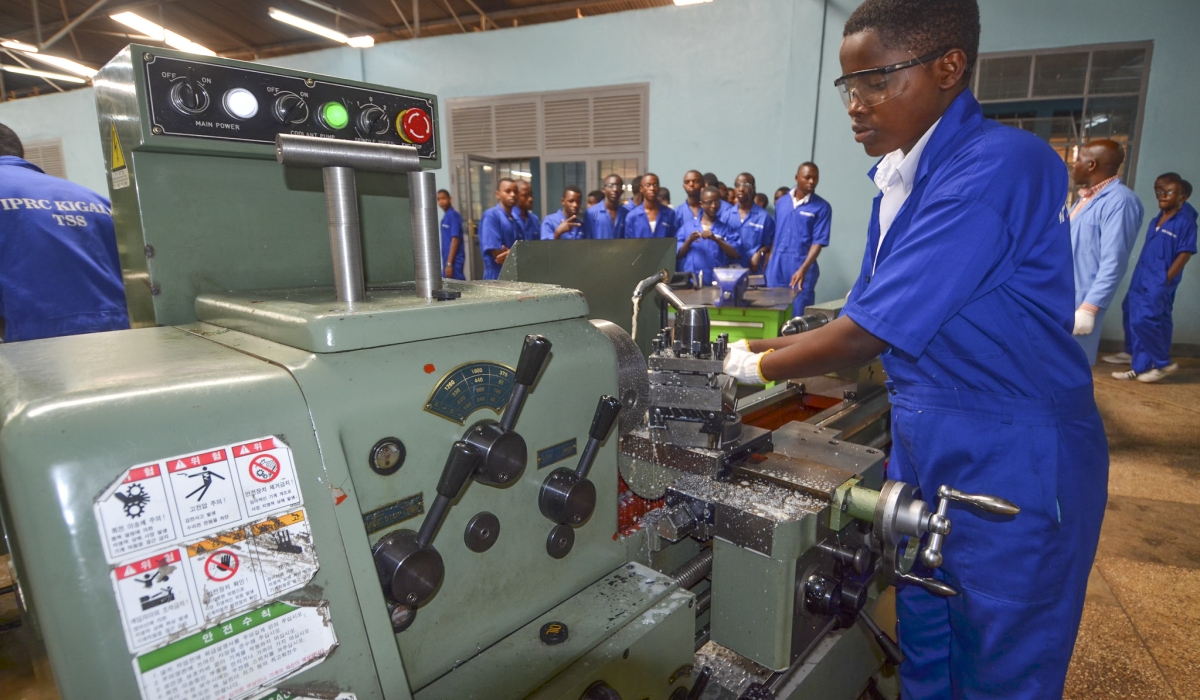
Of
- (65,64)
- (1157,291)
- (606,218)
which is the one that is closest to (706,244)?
(606,218)

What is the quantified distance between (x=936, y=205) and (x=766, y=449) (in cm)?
46

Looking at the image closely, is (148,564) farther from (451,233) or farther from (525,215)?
(451,233)

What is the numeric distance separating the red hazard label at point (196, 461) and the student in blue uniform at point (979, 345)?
0.74m

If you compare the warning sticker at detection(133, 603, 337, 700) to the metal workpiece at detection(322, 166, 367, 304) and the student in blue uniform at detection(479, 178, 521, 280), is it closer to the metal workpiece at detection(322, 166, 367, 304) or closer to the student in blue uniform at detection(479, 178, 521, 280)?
the metal workpiece at detection(322, 166, 367, 304)

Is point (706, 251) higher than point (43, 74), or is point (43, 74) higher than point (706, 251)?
point (43, 74)

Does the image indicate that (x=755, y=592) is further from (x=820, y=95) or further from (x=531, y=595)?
(x=820, y=95)

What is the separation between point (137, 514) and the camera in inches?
16.7

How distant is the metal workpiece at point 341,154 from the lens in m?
0.61

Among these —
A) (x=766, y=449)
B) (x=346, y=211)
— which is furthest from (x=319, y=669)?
(x=766, y=449)

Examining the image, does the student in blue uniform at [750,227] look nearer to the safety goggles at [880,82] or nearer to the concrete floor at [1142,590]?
the concrete floor at [1142,590]

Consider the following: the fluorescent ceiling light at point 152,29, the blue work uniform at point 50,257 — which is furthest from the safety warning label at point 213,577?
the fluorescent ceiling light at point 152,29

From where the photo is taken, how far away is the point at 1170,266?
4316 millimetres

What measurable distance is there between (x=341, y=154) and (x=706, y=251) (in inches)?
165

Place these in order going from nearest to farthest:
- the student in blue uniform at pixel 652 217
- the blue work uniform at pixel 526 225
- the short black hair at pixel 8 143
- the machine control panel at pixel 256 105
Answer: the machine control panel at pixel 256 105, the short black hair at pixel 8 143, the student in blue uniform at pixel 652 217, the blue work uniform at pixel 526 225
